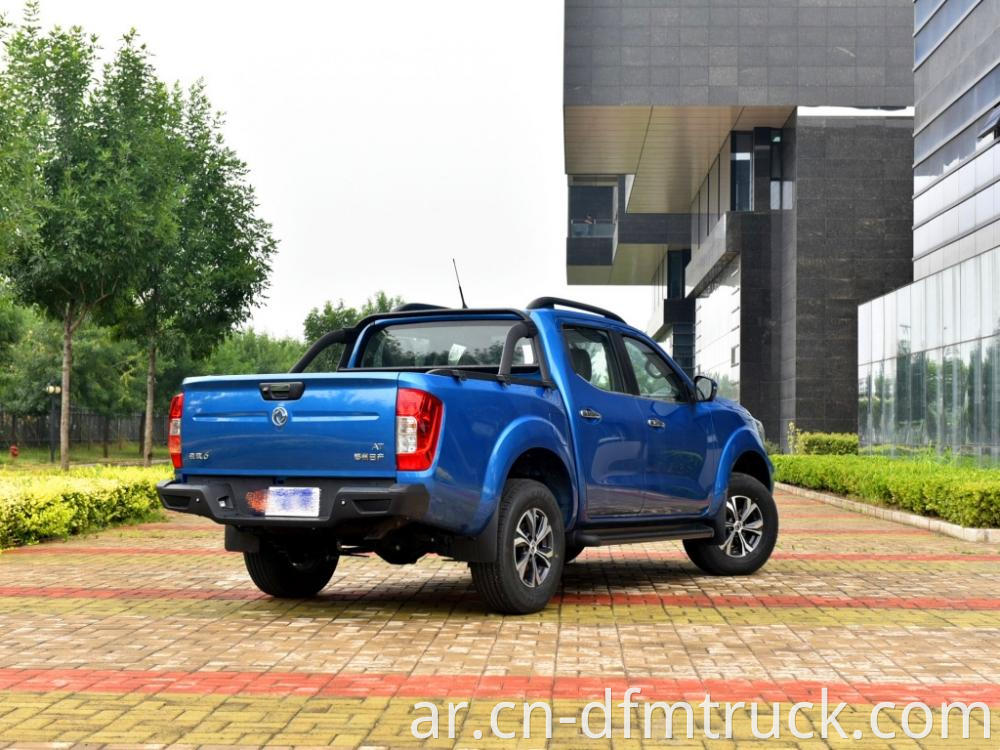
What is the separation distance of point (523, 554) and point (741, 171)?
39517mm

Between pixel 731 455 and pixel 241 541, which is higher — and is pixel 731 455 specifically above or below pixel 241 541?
above

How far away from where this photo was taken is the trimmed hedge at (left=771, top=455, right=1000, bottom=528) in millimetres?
16688

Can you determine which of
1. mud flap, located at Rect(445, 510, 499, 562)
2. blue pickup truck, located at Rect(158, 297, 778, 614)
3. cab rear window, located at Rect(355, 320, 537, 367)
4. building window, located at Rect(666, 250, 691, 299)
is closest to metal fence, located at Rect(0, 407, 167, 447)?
building window, located at Rect(666, 250, 691, 299)

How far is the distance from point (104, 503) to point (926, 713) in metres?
12.6

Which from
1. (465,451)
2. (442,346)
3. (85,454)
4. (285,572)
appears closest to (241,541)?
(285,572)

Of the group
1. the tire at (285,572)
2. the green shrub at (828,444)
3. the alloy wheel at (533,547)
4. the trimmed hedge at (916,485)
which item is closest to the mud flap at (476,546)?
the alloy wheel at (533,547)

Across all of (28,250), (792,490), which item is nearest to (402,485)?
(28,250)

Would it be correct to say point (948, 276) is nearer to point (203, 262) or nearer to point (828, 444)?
point (828, 444)

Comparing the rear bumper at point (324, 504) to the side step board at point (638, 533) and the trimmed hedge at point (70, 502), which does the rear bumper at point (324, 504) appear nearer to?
the side step board at point (638, 533)

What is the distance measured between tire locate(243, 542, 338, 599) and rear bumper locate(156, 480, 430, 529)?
0.72 meters

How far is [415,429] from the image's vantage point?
8570 millimetres

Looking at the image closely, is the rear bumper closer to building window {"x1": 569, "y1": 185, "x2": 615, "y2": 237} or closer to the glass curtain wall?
the glass curtain wall

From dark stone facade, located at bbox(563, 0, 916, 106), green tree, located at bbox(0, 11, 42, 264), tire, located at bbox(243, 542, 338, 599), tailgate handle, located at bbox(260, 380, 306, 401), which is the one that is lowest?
tire, located at bbox(243, 542, 338, 599)

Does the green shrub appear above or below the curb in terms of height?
above
